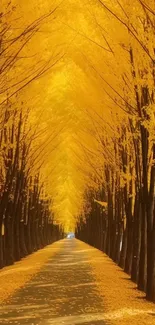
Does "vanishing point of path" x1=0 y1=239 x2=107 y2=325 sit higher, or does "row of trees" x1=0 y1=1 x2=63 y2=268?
"row of trees" x1=0 y1=1 x2=63 y2=268

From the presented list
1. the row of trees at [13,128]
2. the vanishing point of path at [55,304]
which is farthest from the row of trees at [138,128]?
the row of trees at [13,128]

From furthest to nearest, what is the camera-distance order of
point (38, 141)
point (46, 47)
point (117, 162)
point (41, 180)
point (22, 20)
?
point (41, 180) < point (38, 141) < point (117, 162) < point (46, 47) < point (22, 20)

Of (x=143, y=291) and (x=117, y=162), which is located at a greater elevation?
(x=117, y=162)

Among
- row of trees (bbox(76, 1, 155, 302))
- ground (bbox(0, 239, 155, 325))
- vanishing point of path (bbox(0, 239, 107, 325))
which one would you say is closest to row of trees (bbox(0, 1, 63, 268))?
row of trees (bbox(76, 1, 155, 302))

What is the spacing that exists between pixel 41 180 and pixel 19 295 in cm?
4253

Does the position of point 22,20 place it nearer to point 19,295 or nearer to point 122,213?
point 19,295

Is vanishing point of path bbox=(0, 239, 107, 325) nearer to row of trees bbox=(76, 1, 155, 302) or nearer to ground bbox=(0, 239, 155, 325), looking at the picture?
ground bbox=(0, 239, 155, 325)

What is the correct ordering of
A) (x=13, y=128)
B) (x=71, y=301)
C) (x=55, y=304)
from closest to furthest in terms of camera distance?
(x=55, y=304), (x=71, y=301), (x=13, y=128)

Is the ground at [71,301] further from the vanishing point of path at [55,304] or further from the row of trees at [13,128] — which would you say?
the row of trees at [13,128]

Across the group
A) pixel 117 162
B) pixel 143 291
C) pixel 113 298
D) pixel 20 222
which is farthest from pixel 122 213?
pixel 113 298

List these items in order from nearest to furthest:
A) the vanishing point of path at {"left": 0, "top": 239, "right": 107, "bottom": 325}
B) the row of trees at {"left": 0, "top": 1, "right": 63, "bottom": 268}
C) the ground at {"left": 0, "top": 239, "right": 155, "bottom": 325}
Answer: the vanishing point of path at {"left": 0, "top": 239, "right": 107, "bottom": 325} → the ground at {"left": 0, "top": 239, "right": 155, "bottom": 325} → the row of trees at {"left": 0, "top": 1, "right": 63, "bottom": 268}

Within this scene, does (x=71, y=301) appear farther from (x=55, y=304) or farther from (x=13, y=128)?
(x=13, y=128)

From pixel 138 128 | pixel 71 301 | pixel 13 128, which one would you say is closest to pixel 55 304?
pixel 71 301

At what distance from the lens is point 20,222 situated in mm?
44406
